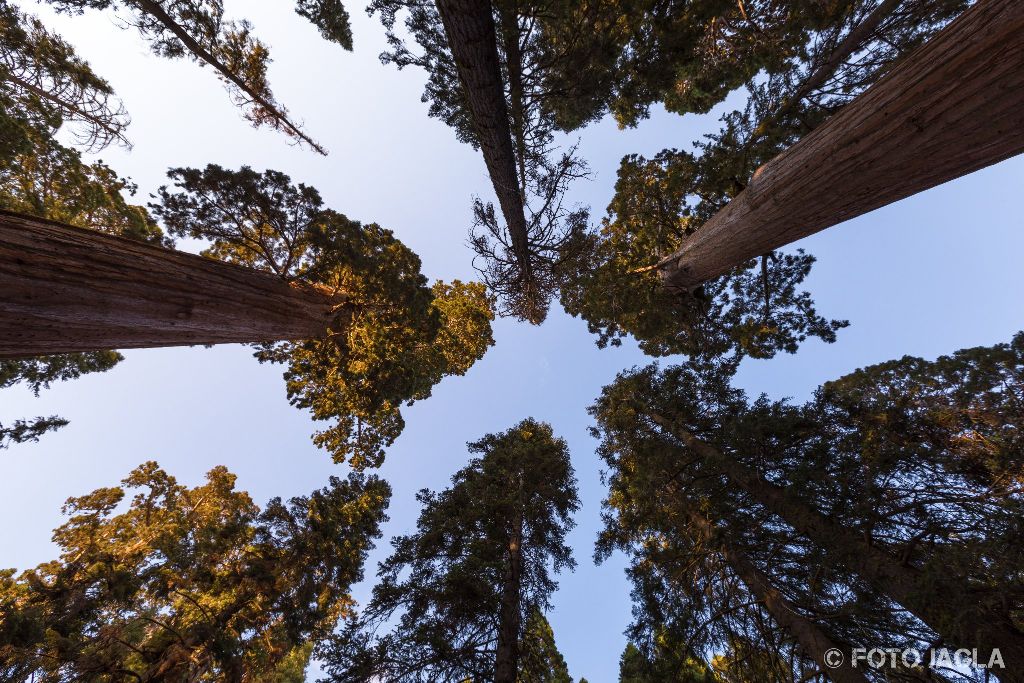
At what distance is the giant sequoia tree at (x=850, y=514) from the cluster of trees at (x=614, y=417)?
0.05 metres

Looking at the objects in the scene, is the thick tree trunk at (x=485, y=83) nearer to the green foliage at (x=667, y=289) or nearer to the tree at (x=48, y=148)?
the green foliage at (x=667, y=289)

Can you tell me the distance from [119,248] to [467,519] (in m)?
7.01

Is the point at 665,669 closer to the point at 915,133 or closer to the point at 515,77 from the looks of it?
the point at 915,133

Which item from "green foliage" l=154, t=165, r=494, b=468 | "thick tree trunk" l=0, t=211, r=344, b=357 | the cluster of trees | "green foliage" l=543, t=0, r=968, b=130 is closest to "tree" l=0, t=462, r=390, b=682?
the cluster of trees

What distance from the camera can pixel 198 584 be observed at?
26.5 feet

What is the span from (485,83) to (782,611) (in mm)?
8464

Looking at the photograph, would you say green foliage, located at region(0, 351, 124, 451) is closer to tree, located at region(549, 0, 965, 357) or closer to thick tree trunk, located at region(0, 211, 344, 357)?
thick tree trunk, located at region(0, 211, 344, 357)

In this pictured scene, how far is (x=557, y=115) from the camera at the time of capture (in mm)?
6484

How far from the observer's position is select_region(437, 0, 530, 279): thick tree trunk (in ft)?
11.3

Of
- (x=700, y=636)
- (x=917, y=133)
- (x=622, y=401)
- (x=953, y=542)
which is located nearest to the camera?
(x=917, y=133)

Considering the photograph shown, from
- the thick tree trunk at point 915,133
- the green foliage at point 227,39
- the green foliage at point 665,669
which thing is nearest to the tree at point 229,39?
the green foliage at point 227,39

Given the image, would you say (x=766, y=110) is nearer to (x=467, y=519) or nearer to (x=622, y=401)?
(x=622, y=401)

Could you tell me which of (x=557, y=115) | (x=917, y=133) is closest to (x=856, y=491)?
(x=917, y=133)

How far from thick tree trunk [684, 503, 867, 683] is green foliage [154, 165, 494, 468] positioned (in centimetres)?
685
